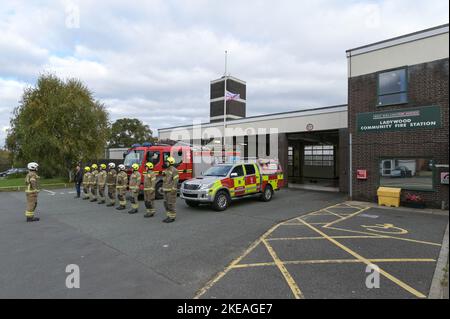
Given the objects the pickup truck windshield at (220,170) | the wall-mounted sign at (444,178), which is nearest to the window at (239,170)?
the pickup truck windshield at (220,170)

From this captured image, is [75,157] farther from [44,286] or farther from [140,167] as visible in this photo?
[44,286]

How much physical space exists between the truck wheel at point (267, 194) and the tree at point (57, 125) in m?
16.7

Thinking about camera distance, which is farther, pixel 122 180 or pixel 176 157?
pixel 176 157

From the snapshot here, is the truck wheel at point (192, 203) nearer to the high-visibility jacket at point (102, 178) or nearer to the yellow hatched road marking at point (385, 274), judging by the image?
the high-visibility jacket at point (102, 178)

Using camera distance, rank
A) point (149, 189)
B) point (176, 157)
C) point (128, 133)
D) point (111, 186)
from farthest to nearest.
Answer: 1. point (128, 133)
2. point (176, 157)
3. point (111, 186)
4. point (149, 189)

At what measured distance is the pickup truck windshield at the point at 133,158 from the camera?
499 inches

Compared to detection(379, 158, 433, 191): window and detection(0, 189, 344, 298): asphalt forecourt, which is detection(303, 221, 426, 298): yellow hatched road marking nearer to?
detection(0, 189, 344, 298): asphalt forecourt

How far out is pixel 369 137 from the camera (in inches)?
474

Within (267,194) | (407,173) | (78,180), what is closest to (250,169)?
(267,194)

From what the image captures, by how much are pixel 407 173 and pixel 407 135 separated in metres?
1.55

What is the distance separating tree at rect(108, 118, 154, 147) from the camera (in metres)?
54.5

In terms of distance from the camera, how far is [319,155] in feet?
93.6

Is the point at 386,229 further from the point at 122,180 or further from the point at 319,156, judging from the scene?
the point at 319,156

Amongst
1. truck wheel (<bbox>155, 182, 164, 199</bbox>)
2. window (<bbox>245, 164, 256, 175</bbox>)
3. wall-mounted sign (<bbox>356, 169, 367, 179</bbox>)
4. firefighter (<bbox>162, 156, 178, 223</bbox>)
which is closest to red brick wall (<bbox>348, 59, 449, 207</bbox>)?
wall-mounted sign (<bbox>356, 169, 367, 179</bbox>)
